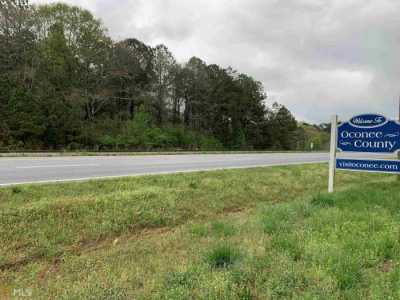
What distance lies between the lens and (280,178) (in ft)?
44.2

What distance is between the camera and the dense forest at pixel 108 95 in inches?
1128

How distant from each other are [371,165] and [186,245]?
6313 mm

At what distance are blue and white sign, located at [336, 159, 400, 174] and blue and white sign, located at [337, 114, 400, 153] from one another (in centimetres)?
30

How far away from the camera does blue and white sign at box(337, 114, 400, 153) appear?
906 cm

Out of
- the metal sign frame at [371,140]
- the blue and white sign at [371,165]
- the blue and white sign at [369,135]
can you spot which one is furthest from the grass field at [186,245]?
the blue and white sign at [369,135]

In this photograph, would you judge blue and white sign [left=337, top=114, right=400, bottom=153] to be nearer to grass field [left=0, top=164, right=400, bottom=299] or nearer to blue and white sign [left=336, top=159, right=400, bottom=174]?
blue and white sign [left=336, top=159, right=400, bottom=174]

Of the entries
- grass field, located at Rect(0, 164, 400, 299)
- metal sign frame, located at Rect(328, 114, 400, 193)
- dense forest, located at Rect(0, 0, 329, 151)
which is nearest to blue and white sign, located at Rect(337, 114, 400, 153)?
metal sign frame, located at Rect(328, 114, 400, 193)

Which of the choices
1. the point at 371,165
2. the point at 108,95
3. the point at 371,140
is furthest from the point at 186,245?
the point at 108,95

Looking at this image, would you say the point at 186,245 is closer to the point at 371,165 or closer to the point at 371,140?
the point at 371,165

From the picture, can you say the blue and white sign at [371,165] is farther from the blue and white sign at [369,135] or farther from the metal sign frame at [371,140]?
the blue and white sign at [369,135]

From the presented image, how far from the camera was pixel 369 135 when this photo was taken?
9391 mm

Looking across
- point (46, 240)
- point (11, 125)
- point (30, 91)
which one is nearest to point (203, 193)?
point (46, 240)

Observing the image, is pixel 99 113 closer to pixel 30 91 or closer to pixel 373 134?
pixel 30 91

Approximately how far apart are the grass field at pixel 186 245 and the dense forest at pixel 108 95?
1932 cm
